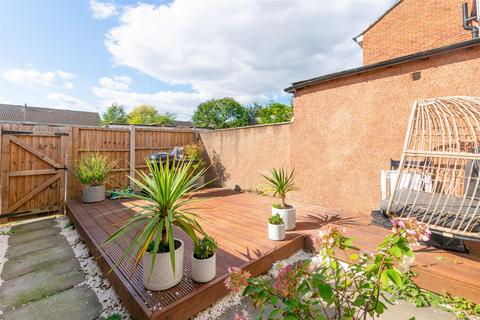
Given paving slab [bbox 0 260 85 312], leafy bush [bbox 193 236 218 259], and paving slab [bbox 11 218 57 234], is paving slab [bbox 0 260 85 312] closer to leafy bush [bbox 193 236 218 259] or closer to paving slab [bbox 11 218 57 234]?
leafy bush [bbox 193 236 218 259]

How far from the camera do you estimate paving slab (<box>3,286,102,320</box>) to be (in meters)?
2.16

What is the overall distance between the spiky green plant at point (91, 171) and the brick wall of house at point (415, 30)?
33.9 feet

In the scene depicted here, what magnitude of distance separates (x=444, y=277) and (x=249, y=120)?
112 ft

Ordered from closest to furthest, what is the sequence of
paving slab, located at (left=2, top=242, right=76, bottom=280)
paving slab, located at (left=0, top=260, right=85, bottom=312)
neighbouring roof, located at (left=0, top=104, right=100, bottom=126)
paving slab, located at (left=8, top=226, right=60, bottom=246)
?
paving slab, located at (left=0, top=260, right=85, bottom=312) → paving slab, located at (left=2, top=242, right=76, bottom=280) → paving slab, located at (left=8, top=226, right=60, bottom=246) → neighbouring roof, located at (left=0, top=104, right=100, bottom=126)

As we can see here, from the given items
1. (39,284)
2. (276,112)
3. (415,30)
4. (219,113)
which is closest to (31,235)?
(39,284)

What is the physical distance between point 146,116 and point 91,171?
31654 millimetres

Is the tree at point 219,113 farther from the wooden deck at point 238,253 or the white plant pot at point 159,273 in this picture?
the white plant pot at point 159,273

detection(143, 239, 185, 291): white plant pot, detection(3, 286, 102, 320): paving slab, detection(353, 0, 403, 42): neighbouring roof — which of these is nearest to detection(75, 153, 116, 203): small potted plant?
detection(3, 286, 102, 320): paving slab

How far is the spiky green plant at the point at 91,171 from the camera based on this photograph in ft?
17.6

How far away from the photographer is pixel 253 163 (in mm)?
6605

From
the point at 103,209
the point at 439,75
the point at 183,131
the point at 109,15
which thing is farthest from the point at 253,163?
the point at 109,15

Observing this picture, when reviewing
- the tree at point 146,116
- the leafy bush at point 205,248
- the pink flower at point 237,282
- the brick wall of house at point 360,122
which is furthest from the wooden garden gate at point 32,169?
the tree at point 146,116

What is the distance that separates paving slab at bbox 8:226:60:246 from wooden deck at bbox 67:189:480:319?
0.51 metres

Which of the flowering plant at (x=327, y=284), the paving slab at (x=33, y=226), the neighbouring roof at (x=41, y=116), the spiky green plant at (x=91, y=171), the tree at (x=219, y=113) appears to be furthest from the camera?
the tree at (x=219, y=113)
